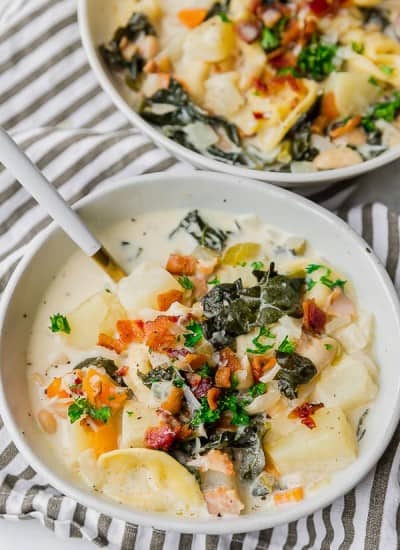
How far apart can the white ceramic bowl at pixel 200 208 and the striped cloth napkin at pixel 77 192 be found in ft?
0.69

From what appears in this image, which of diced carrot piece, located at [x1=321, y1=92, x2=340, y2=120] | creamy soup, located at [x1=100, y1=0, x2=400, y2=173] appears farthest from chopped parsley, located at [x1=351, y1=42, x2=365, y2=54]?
diced carrot piece, located at [x1=321, y1=92, x2=340, y2=120]

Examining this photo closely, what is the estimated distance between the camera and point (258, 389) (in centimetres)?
345

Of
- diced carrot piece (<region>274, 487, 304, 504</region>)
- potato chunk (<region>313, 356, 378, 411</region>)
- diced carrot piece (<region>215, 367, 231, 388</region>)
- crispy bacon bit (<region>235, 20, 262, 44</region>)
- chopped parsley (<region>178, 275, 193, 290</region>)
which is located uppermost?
crispy bacon bit (<region>235, 20, 262, 44</region>)

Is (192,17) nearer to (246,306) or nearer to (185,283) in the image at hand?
(185,283)

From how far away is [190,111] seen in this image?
13.9 ft

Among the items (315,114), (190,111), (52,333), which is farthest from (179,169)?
(52,333)

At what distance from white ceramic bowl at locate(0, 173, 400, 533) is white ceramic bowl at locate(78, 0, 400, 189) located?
0.12 m

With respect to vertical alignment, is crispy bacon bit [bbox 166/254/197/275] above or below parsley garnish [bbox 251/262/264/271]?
above

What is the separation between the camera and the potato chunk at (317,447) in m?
3.40

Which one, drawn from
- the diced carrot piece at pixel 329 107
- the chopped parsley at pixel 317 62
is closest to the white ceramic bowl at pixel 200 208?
the diced carrot piece at pixel 329 107

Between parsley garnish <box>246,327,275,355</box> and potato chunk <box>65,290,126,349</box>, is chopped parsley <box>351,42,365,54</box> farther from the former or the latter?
potato chunk <box>65,290,126,349</box>

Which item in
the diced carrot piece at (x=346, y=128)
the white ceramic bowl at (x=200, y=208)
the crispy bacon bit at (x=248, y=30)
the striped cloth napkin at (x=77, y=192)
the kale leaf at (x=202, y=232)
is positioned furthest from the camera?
the crispy bacon bit at (x=248, y=30)

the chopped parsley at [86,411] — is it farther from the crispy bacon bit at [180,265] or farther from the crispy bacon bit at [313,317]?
the crispy bacon bit at [313,317]

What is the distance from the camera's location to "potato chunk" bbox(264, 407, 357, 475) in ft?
11.2
